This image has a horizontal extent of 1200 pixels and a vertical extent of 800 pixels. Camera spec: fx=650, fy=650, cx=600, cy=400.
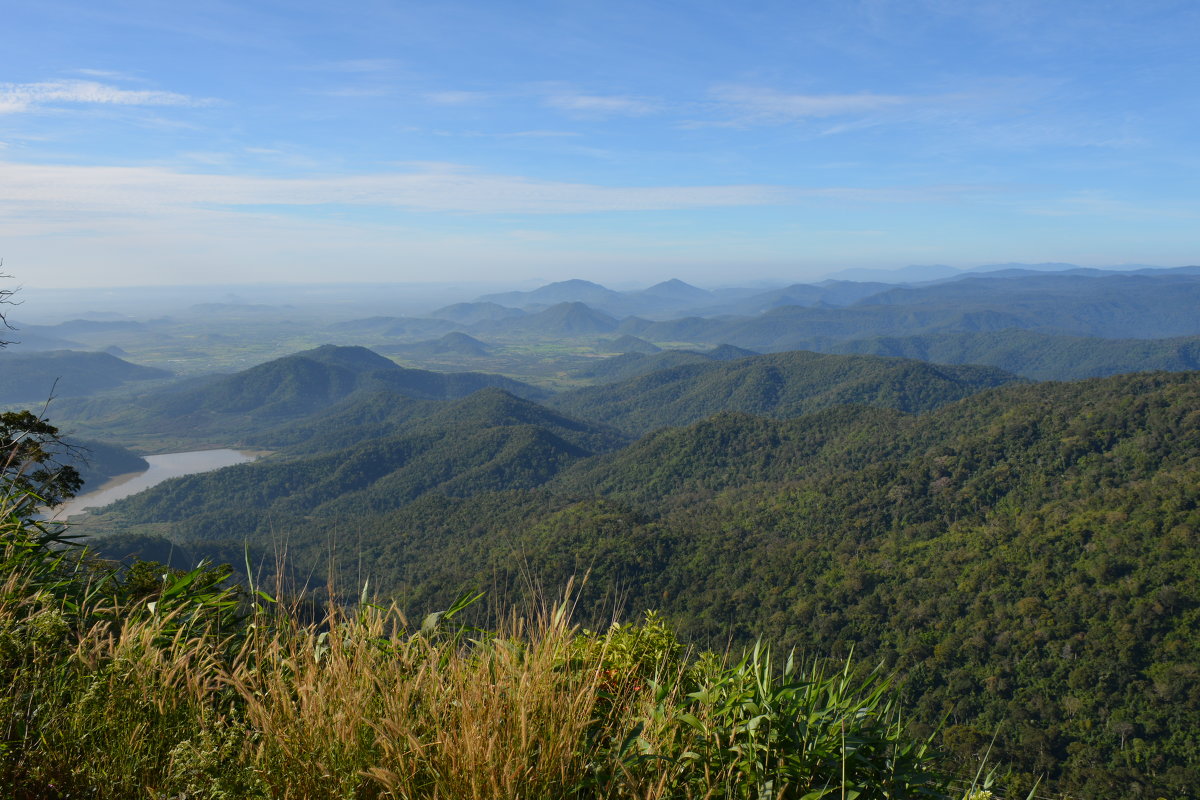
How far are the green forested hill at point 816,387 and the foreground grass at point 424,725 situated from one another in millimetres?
157330

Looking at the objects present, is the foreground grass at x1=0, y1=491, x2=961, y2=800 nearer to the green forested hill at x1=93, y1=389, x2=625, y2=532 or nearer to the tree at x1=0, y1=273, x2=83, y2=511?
the tree at x1=0, y1=273, x2=83, y2=511

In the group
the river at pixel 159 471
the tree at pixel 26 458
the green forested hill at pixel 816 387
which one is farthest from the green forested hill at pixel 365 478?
the tree at pixel 26 458

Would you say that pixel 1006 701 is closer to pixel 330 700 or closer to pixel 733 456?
pixel 330 700

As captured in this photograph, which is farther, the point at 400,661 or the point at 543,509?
the point at 543,509

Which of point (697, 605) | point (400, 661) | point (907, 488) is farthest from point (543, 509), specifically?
point (400, 661)

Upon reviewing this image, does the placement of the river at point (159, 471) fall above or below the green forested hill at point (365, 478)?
below

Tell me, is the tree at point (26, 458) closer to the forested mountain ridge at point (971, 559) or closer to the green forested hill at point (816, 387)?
the forested mountain ridge at point (971, 559)

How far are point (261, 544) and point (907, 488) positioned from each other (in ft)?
312

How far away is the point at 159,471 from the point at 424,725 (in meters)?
178

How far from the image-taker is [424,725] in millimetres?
2906

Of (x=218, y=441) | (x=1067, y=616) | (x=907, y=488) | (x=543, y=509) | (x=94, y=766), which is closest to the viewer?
(x=94, y=766)

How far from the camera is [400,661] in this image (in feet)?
12.2

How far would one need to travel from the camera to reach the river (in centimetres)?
12612

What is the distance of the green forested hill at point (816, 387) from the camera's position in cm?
15850
